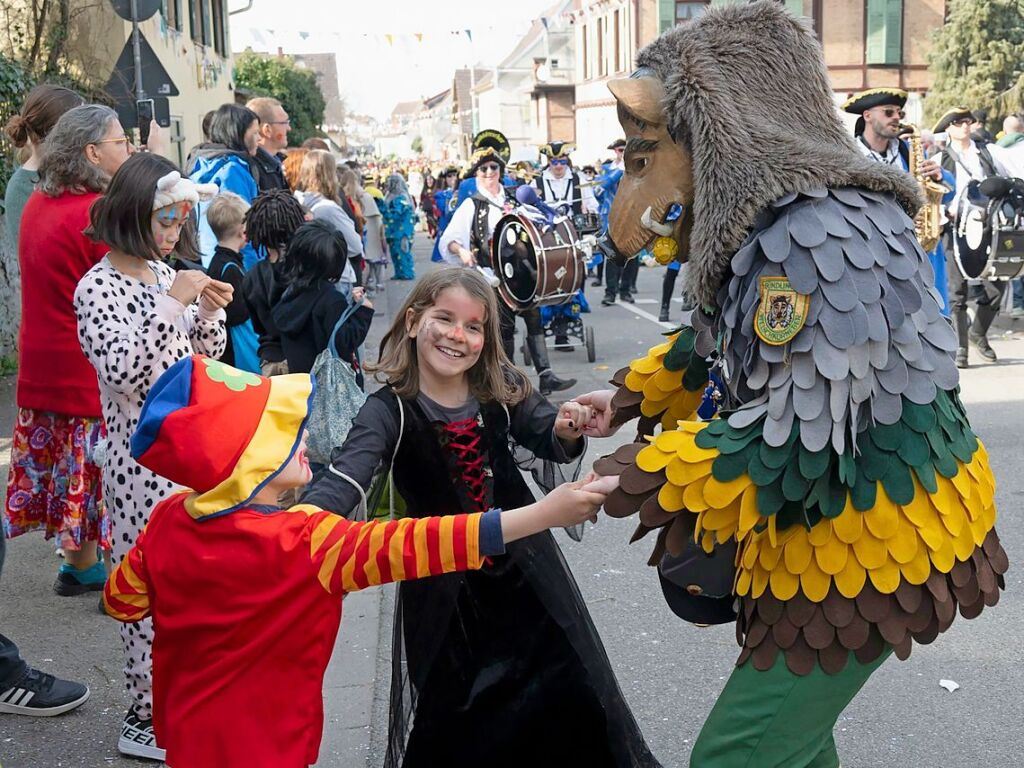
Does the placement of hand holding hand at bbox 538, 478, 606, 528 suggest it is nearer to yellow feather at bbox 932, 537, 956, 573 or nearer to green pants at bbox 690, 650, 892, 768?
green pants at bbox 690, 650, 892, 768

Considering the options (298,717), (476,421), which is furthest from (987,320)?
(298,717)

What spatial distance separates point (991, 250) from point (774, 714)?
7913 millimetres

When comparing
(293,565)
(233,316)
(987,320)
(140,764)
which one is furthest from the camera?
(987,320)

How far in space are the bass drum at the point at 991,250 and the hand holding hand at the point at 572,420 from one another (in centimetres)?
720

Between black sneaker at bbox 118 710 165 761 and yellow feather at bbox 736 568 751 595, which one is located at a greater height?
yellow feather at bbox 736 568 751 595

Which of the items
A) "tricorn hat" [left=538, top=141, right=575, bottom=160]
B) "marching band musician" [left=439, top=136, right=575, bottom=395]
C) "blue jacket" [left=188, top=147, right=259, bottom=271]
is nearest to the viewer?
"blue jacket" [left=188, top=147, right=259, bottom=271]

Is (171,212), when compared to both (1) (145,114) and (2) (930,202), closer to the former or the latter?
(1) (145,114)

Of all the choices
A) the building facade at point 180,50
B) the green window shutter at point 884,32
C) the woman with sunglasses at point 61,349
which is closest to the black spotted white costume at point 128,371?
the woman with sunglasses at point 61,349

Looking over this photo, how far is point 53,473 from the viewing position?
4.45m

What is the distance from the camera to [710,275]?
8.29 feet

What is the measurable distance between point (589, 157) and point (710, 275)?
4405 centimetres

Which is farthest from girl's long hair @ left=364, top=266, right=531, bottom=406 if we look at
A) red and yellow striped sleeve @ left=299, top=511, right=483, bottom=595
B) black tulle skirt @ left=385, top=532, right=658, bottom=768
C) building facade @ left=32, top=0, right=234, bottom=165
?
building facade @ left=32, top=0, right=234, bottom=165

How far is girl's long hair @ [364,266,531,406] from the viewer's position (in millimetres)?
3180

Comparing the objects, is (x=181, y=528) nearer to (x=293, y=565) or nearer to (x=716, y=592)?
(x=293, y=565)
